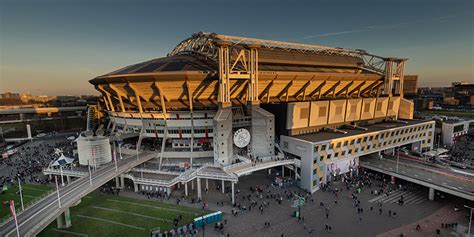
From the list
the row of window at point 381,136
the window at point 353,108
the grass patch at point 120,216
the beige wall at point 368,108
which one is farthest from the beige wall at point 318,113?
the grass patch at point 120,216

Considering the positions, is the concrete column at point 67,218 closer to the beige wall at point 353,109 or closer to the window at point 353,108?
the beige wall at point 353,109

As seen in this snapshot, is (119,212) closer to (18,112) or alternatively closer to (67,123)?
(67,123)

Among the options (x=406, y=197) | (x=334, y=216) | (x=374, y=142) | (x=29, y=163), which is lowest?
(x=406, y=197)

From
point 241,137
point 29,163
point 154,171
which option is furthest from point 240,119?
point 29,163

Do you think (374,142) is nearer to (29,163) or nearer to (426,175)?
(426,175)

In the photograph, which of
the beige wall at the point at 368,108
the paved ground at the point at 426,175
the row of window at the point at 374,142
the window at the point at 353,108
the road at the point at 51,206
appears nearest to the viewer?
the road at the point at 51,206

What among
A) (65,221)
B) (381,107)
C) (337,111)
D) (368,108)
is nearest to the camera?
(65,221)
